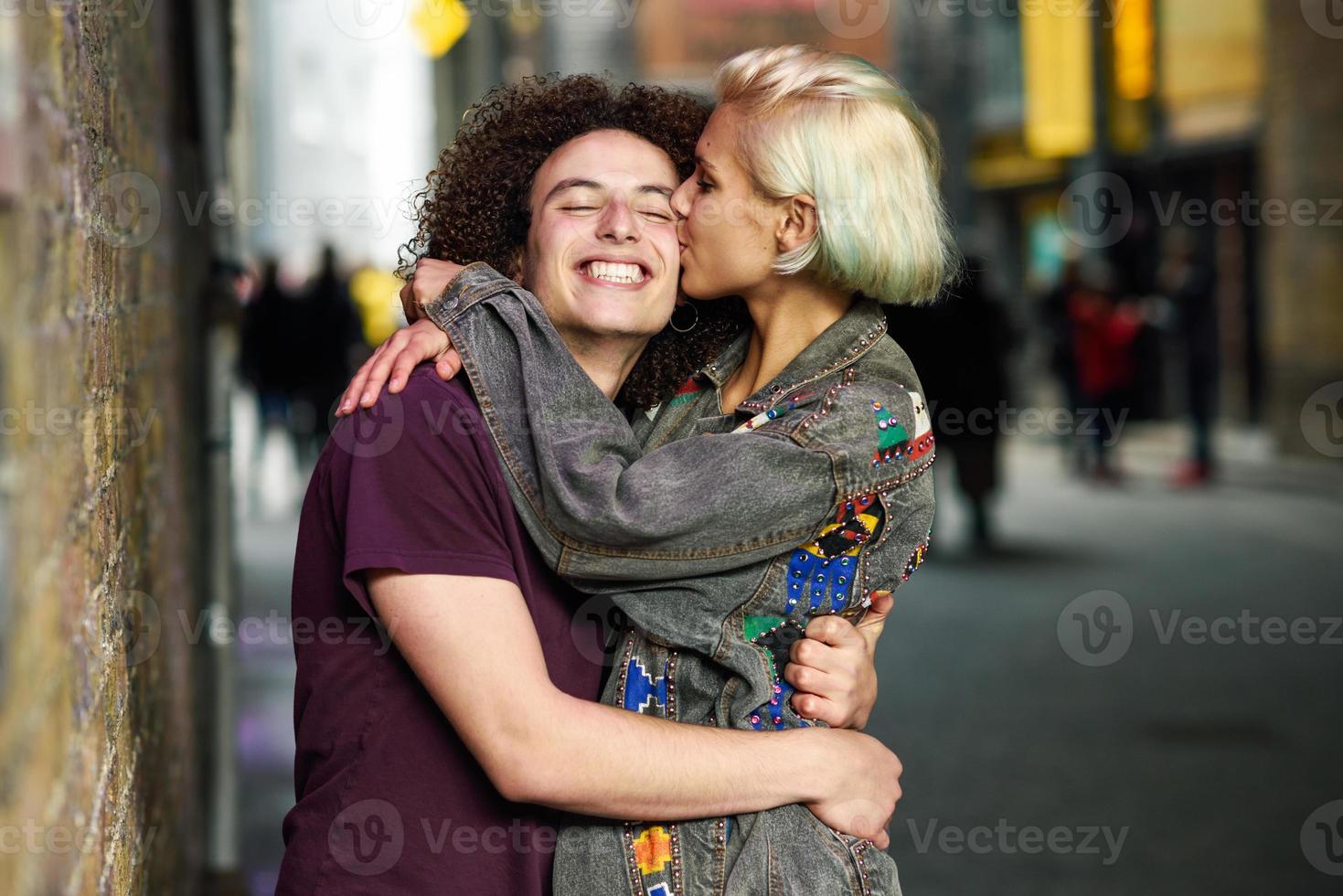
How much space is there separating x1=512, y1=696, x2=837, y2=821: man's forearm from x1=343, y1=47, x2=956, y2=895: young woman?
4 centimetres

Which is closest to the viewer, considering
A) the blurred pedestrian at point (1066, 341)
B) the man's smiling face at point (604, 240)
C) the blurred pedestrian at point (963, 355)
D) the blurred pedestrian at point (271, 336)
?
the man's smiling face at point (604, 240)

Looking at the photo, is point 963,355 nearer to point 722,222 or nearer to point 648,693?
point 722,222

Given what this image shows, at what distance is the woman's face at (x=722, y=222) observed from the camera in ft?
7.38

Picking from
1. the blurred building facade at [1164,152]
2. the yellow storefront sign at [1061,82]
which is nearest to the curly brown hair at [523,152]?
the blurred building facade at [1164,152]

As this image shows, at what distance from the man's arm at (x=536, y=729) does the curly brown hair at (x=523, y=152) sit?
76 cm

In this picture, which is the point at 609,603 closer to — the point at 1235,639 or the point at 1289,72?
the point at 1235,639

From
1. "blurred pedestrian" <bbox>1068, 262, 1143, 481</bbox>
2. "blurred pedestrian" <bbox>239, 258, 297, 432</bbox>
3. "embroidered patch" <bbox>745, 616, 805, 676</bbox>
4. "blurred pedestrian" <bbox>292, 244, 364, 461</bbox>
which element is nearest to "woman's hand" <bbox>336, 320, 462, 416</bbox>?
"embroidered patch" <bbox>745, 616, 805, 676</bbox>

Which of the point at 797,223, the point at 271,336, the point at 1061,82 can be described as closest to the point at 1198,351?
the point at 1061,82

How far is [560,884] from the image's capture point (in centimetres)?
199

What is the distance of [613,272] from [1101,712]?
15.8ft

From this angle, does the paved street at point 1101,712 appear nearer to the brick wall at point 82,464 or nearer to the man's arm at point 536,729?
the brick wall at point 82,464

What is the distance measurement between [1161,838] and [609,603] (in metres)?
3.49

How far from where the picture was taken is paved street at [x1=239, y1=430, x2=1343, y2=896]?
4859 mm

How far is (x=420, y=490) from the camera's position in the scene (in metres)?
1.85
